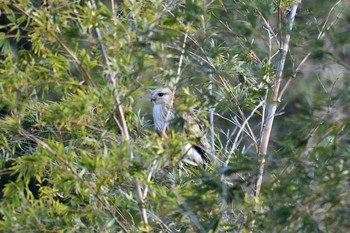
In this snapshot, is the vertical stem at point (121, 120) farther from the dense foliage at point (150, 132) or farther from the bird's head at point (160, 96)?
the bird's head at point (160, 96)

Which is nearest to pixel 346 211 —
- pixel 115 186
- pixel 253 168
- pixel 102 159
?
pixel 253 168

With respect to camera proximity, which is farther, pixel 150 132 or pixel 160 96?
pixel 160 96

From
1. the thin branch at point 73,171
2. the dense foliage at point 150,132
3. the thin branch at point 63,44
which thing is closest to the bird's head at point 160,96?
the dense foliage at point 150,132

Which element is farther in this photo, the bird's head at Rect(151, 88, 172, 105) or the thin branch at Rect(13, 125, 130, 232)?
the bird's head at Rect(151, 88, 172, 105)

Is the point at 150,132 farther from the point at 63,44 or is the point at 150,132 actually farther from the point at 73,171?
the point at 63,44

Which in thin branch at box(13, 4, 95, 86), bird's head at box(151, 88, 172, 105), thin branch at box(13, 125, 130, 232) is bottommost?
bird's head at box(151, 88, 172, 105)

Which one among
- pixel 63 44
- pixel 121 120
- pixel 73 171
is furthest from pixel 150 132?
pixel 63 44

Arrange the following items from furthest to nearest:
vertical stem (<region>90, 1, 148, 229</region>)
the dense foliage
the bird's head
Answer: the bird's head
vertical stem (<region>90, 1, 148, 229</region>)
the dense foliage

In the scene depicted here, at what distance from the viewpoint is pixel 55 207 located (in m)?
4.47

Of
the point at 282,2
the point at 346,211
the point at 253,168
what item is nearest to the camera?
the point at 346,211

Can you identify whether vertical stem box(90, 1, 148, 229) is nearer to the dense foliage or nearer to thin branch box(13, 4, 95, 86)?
the dense foliage

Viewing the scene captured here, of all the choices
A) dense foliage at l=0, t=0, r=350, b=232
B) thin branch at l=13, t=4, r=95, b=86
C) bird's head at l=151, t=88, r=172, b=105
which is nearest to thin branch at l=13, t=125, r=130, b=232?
dense foliage at l=0, t=0, r=350, b=232

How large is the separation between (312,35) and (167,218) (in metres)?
1.38

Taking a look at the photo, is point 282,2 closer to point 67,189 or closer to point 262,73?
point 262,73
